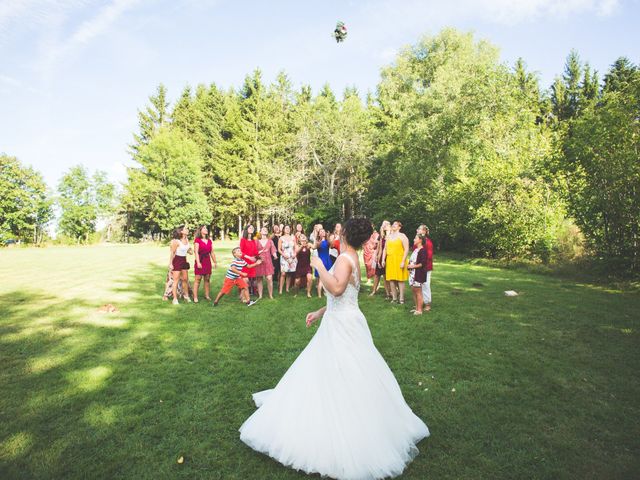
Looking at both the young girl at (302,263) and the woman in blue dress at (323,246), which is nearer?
the woman in blue dress at (323,246)

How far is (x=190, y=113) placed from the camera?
4622 centimetres

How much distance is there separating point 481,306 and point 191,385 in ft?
24.3

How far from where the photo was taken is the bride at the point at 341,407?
9.78 ft

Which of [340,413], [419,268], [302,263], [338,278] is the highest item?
[338,278]

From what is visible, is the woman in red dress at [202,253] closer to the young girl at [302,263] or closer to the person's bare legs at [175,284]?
the person's bare legs at [175,284]

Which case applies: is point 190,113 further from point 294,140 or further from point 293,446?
point 293,446

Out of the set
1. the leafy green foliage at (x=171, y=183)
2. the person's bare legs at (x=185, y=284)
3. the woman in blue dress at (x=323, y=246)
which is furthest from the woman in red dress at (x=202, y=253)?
the leafy green foliage at (x=171, y=183)

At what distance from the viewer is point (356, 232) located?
10.7ft

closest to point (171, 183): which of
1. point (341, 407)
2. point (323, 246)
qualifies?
point (323, 246)

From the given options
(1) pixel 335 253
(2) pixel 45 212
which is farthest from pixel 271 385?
(2) pixel 45 212

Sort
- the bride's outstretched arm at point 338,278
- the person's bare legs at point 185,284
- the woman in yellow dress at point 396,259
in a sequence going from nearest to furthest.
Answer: the bride's outstretched arm at point 338,278 < the woman in yellow dress at point 396,259 < the person's bare legs at point 185,284

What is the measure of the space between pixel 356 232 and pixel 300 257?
770 cm

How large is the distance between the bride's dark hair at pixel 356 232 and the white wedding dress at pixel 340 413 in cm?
17

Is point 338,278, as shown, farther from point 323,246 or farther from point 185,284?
point 185,284
